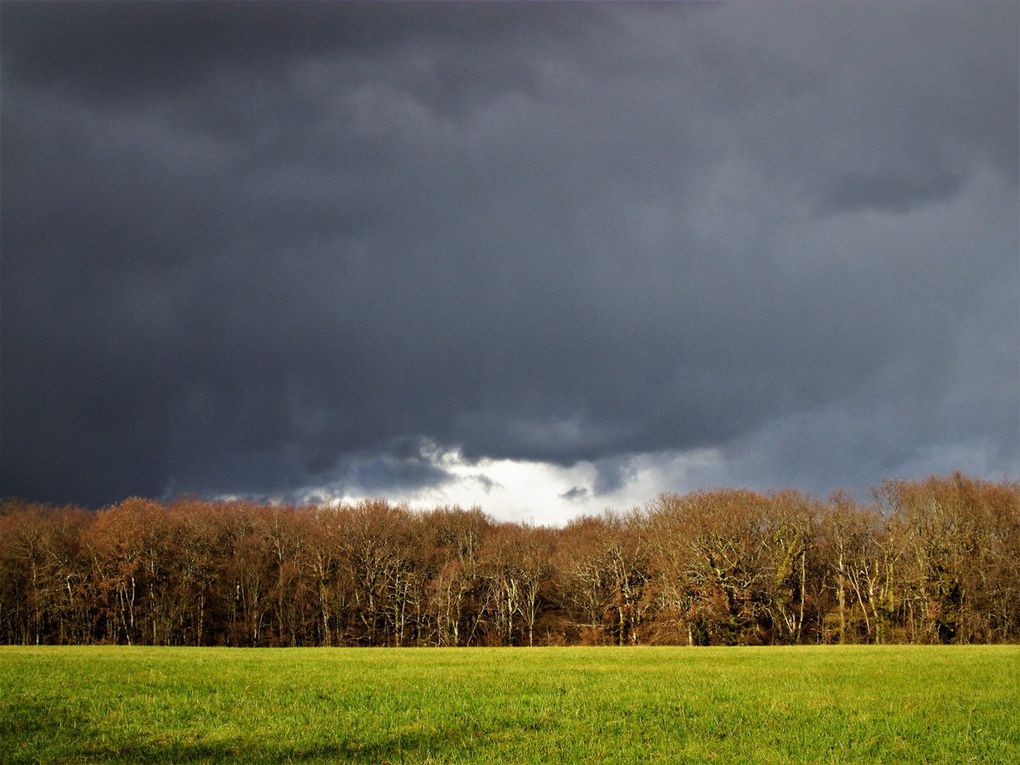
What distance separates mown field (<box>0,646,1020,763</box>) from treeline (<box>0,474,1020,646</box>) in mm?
70646

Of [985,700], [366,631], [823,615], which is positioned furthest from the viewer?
[366,631]

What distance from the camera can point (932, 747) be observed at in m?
20.0

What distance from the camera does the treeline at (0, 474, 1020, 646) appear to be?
106562 millimetres

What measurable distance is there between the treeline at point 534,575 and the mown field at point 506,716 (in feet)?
232

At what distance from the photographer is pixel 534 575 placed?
130 metres

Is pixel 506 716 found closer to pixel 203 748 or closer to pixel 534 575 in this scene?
pixel 203 748

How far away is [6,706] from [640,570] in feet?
339

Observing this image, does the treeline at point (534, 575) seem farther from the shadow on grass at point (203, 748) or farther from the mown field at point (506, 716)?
the shadow on grass at point (203, 748)

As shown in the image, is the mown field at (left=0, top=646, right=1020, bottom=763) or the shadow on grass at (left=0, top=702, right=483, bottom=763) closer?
the shadow on grass at (left=0, top=702, right=483, bottom=763)

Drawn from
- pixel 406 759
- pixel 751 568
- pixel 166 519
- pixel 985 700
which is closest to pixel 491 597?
pixel 751 568

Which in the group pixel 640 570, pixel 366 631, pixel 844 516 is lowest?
pixel 366 631

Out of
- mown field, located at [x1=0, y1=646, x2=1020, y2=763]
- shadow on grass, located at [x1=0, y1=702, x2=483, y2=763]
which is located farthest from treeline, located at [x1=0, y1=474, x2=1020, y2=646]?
shadow on grass, located at [x1=0, y1=702, x2=483, y2=763]

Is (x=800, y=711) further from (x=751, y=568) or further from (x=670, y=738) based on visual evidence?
(x=751, y=568)

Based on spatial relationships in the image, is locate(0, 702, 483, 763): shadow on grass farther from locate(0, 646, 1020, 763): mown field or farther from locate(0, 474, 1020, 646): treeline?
locate(0, 474, 1020, 646): treeline
